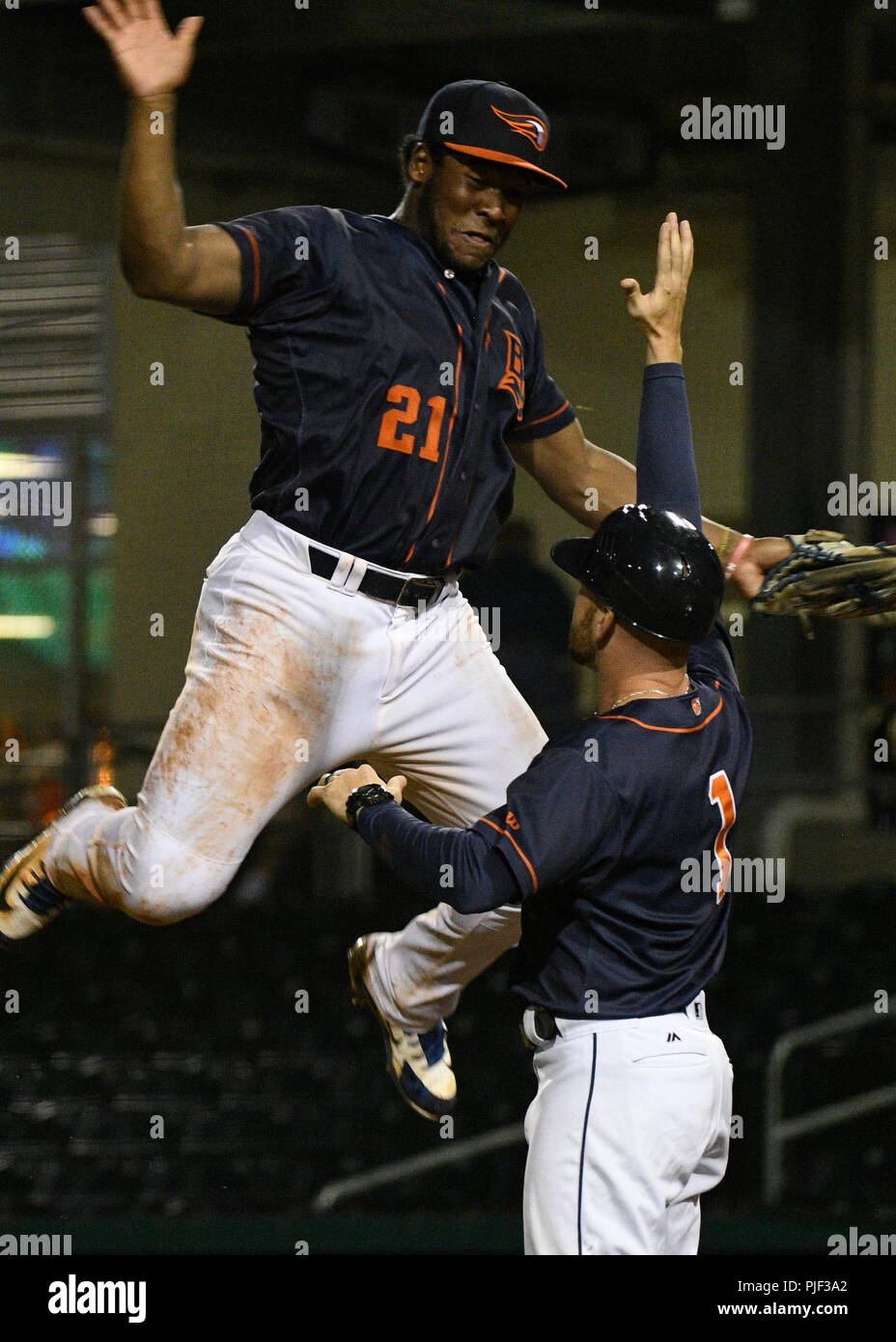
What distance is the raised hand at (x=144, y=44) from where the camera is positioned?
75.9 inches

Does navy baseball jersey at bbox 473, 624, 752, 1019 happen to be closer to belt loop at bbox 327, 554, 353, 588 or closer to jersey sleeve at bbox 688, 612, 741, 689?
jersey sleeve at bbox 688, 612, 741, 689

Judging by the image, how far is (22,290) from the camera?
6.26 metres

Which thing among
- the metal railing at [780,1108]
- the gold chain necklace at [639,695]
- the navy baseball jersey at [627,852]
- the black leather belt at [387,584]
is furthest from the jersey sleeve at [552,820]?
the metal railing at [780,1108]

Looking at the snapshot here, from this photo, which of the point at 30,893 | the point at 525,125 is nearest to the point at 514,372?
the point at 525,125

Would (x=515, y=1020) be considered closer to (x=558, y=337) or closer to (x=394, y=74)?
(x=558, y=337)

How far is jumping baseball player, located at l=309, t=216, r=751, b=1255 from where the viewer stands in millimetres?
1898

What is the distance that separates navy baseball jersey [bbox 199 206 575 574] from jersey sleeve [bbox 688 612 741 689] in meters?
0.40

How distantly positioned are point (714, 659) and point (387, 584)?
1.58 ft

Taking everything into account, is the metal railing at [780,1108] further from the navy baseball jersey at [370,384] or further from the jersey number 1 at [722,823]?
the navy baseball jersey at [370,384]

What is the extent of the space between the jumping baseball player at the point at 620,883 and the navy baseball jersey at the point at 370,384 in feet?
1.00

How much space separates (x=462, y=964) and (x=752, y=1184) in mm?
2219

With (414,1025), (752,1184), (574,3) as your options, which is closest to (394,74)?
(574,3)

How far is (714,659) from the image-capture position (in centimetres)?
225

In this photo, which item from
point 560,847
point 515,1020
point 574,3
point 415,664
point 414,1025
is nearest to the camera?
point 560,847
